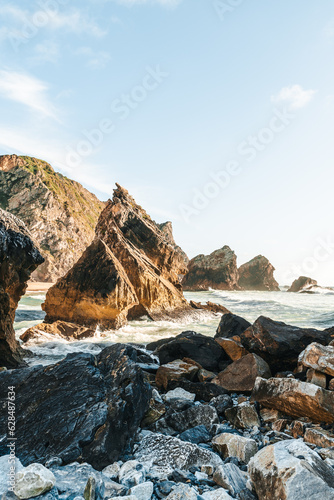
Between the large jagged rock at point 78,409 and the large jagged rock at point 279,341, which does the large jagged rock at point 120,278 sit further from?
the large jagged rock at point 78,409

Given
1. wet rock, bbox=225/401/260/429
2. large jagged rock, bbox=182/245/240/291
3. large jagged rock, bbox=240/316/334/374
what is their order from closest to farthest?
wet rock, bbox=225/401/260/429 → large jagged rock, bbox=240/316/334/374 → large jagged rock, bbox=182/245/240/291

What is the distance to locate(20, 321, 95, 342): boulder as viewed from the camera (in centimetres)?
1261

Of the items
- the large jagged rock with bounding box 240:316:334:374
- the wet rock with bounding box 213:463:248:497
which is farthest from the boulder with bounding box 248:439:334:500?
the large jagged rock with bounding box 240:316:334:374

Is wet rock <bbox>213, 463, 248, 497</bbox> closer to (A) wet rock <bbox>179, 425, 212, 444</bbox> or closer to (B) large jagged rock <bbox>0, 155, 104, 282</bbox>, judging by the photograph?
(A) wet rock <bbox>179, 425, 212, 444</bbox>

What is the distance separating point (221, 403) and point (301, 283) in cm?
9352

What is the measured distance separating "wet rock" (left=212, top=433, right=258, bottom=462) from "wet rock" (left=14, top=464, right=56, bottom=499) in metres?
1.97

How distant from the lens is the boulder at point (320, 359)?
445 cm

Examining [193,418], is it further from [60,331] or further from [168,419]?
[60,331]

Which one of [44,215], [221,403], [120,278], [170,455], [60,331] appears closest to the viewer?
[170,455]

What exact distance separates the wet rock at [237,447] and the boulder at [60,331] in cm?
Result: 1137

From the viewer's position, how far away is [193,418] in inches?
168

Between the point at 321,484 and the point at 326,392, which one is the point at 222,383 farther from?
the point at 321,484

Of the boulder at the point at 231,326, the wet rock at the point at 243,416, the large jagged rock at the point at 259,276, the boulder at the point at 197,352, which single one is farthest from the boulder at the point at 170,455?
the large jagged rock at the point at 259,276

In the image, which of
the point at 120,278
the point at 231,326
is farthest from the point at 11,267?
the point at 120,278
